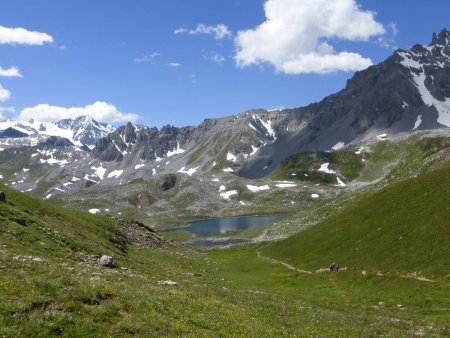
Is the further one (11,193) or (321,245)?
(321,245)

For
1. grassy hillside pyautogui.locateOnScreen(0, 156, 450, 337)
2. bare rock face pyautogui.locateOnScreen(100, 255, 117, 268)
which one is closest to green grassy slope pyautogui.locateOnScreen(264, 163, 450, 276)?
grassy hillside pyautogui.locateOnScreen(0, 156, 450, 337)

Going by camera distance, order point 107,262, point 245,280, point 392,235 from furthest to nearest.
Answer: point 245,280 → point 392,235 → point 107,262

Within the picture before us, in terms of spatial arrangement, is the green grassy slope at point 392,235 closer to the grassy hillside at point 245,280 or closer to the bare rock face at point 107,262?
the grassy hillside at point 245,280

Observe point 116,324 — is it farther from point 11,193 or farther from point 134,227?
point 134,227

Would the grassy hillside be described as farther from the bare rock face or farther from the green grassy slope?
the bare rock face

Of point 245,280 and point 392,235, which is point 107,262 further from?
point 392,235

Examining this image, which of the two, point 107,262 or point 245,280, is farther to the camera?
point 245,280

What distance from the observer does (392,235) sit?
59906 millimetres

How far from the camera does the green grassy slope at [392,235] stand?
51469 millimetres

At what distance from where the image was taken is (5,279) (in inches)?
867

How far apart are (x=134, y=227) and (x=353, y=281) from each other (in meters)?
53.6

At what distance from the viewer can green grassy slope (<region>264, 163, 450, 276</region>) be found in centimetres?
5147

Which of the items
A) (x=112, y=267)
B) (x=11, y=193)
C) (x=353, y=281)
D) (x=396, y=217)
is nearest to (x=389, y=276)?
(x=353, y=281)

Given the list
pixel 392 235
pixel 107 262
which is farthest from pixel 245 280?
pixel 107 262
